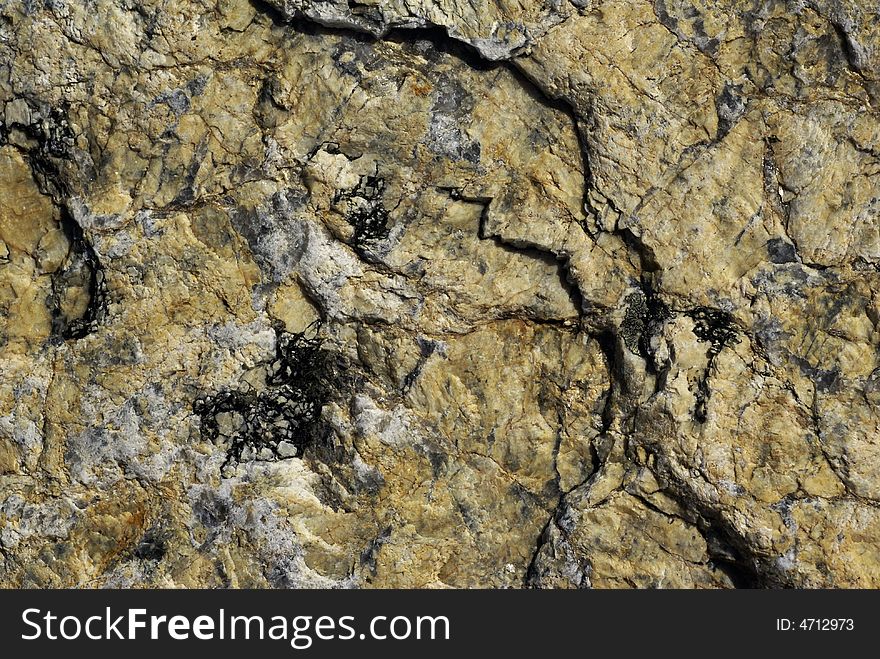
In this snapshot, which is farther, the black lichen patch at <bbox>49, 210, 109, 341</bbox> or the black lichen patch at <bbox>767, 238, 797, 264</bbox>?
the black lichen patch at <bbox>49, 210, 109, 341</bbox>

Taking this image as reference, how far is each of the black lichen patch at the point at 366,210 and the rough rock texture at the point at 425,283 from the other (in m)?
0.02

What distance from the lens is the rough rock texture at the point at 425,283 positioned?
5.38 metres

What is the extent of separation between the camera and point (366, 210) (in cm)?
551

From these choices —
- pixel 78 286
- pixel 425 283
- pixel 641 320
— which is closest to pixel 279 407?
pixel 425 283

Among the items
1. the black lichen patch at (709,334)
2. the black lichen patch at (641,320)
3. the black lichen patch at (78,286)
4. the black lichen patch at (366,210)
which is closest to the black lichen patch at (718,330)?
the black lichen patch at (709,334)

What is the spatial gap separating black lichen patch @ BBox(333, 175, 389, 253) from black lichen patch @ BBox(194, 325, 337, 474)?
72 centimetres

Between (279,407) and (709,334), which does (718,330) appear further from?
(279,407)

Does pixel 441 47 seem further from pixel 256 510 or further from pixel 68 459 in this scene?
pixel 68 459

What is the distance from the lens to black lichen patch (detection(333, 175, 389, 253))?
217 inches

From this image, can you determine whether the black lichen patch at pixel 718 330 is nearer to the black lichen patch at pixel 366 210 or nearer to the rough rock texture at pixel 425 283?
the rough rock texture at pixel 425 283

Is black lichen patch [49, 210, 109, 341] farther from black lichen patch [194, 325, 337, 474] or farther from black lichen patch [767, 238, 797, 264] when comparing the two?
black lichen patch [767, 238, 797, 264]

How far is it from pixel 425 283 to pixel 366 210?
2.10 ft

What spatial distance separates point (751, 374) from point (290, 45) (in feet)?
12.5

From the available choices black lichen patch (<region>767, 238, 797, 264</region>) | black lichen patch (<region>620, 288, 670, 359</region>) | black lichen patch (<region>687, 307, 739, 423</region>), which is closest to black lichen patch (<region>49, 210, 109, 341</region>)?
black lichen patch (<region>620, 288, 670, 359</region>)
